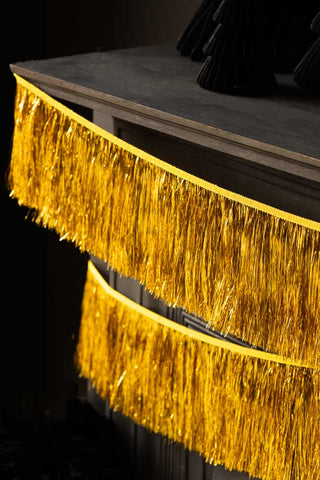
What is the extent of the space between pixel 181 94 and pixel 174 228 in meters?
0.15

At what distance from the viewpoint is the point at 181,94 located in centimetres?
93

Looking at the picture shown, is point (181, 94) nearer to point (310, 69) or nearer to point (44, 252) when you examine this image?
point (310, 69)

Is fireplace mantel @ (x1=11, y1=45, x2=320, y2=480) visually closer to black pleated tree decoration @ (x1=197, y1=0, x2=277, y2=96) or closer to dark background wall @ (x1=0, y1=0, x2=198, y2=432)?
black pleated tree decoration @ (x1=197, y1=0, x2=277, y2=96)

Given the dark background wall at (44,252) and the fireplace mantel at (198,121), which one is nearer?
the fireplace mantel at (198,121)

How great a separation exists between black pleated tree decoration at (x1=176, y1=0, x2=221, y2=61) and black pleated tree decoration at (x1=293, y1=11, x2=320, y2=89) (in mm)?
149

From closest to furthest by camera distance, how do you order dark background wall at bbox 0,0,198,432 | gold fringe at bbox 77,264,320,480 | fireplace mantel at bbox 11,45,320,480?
fireplace mantel at bbox 11,45,320,480
gold fringe at bbox 77,264,320,480
dark background wall at bbox 0,0,198,432

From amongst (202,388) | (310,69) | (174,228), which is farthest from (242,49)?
(202,388)

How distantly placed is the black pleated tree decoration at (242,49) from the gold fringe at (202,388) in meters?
0.31

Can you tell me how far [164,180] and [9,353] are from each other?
2.86ft

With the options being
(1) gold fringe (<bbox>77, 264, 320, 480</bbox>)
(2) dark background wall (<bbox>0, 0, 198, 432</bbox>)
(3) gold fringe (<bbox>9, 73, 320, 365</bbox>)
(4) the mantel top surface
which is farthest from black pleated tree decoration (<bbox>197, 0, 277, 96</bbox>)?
(2) dark background wall (<bbox>0, 0, 198, 432</bbox>)

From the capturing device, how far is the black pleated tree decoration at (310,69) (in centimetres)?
88

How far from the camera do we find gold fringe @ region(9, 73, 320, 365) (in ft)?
2.74

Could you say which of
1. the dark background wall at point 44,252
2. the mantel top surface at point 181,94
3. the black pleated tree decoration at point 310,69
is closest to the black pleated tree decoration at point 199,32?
the mantel top surface at point 181,94

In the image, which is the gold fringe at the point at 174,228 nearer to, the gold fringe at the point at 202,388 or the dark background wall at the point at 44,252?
the gold fringe at the point at 202,388
